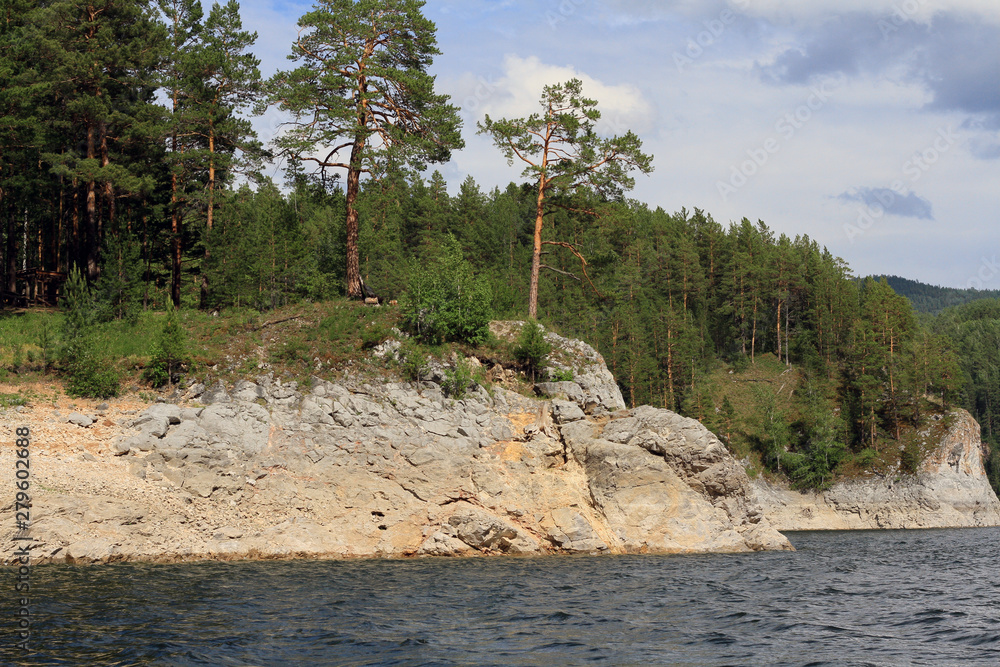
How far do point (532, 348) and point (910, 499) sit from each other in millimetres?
50923

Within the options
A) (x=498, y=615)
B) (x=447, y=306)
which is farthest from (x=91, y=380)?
(x=498, y=615)

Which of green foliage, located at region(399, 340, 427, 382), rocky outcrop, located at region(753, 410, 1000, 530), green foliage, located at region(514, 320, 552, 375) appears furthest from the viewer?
rocky outcrop, located at region(753, 410, 1000, 530)

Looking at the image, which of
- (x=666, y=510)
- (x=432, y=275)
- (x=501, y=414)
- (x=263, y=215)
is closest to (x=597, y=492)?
(x=666, y=510)

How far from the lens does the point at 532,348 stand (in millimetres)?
33594

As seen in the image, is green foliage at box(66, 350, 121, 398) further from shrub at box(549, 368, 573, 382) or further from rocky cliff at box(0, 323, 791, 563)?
shrub at box(549, 368, 573, 382)

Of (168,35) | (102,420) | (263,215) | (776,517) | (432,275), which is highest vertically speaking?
(168,35)

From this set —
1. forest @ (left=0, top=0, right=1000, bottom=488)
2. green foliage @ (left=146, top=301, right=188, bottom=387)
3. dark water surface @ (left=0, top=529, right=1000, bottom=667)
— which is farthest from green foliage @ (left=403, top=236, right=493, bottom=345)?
dark water surface @ (left=0, top=529, right=1000, bottom=667)

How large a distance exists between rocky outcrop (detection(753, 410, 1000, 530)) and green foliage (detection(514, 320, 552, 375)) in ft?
134

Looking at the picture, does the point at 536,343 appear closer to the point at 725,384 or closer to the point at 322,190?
the point at 322,190

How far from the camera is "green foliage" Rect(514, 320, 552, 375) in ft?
110

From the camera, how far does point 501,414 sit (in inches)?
1204

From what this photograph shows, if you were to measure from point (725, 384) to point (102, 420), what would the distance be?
6827 centimetres

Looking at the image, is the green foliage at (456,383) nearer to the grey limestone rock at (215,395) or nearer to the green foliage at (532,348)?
the green foliage at (532,348)

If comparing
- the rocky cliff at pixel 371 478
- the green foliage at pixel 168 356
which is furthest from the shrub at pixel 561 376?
the green foliage at pixel 168 356
